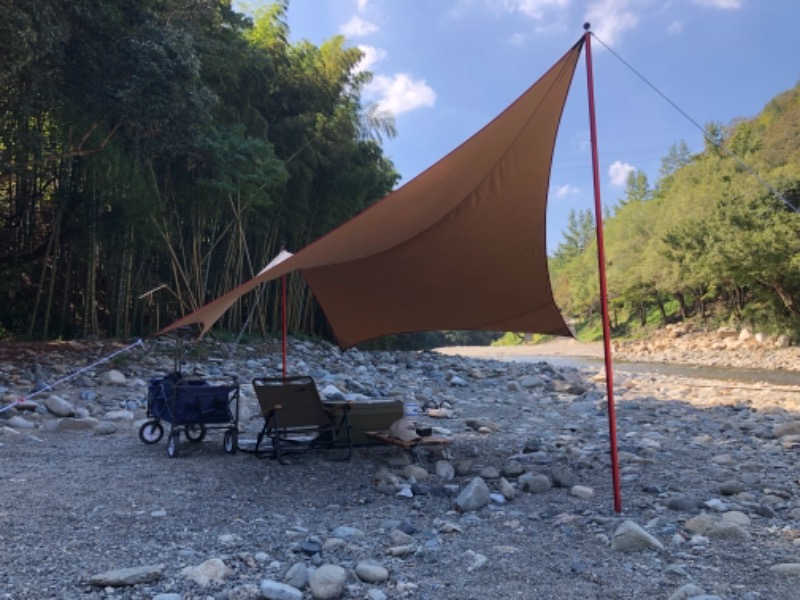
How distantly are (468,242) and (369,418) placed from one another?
4.79 feet

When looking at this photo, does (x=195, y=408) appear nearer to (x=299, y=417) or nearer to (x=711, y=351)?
(x=299, y=417)

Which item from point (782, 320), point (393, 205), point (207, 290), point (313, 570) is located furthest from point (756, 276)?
point (313, 570)

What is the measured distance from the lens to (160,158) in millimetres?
9375

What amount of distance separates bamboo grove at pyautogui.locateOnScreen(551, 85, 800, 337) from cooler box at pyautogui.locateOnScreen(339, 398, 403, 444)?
9951 millimetres

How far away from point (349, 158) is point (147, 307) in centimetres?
544

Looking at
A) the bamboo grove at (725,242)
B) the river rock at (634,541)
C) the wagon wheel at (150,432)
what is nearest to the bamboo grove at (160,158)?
the wagon wheel at (150,432)

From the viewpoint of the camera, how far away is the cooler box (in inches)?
168

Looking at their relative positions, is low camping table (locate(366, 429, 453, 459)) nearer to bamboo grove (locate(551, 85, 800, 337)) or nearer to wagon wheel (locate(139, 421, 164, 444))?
wagon wheel (locate(139, 421, 164, 444))

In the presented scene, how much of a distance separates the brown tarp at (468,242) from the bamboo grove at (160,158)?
3.01 meters

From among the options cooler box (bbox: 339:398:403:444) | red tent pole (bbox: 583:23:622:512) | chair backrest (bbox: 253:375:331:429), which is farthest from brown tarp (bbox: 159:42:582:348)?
cooler box (bbox: 339:398:403:444)

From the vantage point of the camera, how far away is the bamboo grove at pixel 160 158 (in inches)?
276

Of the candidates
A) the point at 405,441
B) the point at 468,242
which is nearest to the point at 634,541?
the point at 405,441

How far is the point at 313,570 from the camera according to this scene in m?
2.22

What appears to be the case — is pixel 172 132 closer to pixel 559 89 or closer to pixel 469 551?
pixel 559 89
